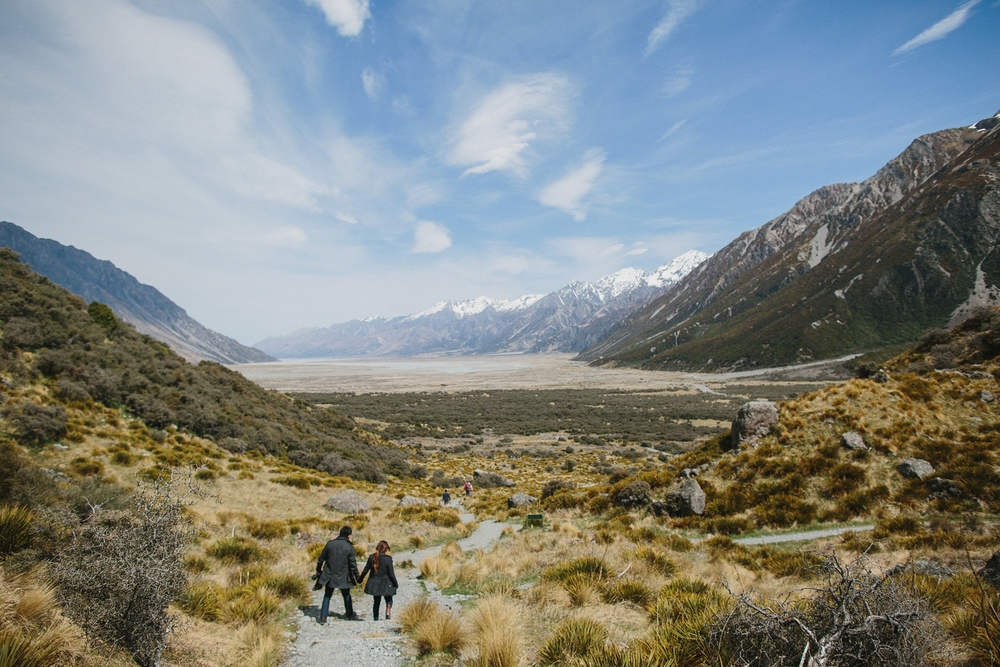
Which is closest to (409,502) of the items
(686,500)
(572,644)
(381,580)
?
(686,500)

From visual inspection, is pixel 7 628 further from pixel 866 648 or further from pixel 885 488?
pixel 885 488

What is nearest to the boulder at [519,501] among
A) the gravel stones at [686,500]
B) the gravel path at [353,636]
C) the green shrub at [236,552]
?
the gravel stones at [686,500]

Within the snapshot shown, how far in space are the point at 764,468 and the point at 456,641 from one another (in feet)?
45.8

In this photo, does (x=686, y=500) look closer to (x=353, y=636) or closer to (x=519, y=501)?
(x=519, y=501)

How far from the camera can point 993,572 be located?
5.90 m

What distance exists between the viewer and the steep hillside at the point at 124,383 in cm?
1770

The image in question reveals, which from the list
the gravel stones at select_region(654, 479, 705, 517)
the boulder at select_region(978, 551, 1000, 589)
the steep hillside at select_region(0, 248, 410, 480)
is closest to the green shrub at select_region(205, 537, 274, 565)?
the steep hillside at select_region(0, 248, 410, 480)

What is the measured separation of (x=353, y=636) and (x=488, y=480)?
24.7 meters

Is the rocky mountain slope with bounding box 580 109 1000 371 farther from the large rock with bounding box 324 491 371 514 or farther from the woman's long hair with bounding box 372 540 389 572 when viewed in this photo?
the woman's long hair with bounding box 372 540 389 572

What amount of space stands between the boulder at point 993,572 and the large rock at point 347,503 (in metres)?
19.1

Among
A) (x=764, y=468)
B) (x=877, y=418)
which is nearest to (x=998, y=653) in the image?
(x=764, y=468)

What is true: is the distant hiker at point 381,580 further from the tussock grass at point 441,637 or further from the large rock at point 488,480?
the large rock at point 488,480

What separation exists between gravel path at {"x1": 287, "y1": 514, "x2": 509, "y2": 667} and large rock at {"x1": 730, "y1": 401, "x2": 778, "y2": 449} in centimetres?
1413

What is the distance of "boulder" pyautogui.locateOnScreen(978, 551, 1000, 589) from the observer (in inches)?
229
